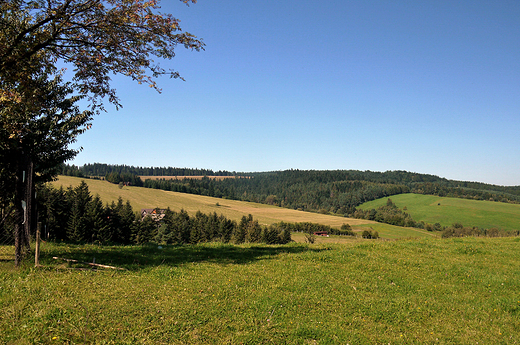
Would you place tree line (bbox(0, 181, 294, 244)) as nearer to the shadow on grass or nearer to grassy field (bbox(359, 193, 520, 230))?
the shadow on grass

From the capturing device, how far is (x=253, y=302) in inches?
293

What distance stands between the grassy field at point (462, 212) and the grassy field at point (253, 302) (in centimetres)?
9224

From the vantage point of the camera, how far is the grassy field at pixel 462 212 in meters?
87.9

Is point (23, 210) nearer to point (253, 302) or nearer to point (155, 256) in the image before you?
point (155, 256)

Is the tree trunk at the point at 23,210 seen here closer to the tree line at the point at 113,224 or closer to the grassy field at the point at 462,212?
the tree line at the point at 113,224

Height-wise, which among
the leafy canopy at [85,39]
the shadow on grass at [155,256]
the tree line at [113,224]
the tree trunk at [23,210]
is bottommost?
the tree line at [113,224]

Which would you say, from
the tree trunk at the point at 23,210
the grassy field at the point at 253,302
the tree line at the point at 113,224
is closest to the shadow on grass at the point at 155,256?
the grassy field at the point at 253,302

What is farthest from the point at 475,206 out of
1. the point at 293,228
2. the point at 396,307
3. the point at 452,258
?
the point at 396,307

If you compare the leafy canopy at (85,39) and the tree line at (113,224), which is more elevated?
the leafy canopy at (85,39)

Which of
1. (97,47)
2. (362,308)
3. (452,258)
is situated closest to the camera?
(362,308)

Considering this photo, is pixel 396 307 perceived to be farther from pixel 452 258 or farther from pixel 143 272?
pixel 452 258

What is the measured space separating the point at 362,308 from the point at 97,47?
10.5 metres

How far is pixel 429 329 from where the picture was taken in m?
6.91

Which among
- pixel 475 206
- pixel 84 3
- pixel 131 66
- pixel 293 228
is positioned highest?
pixel 84 3
